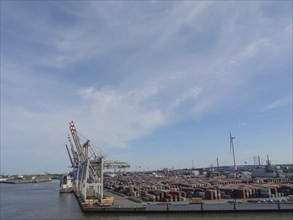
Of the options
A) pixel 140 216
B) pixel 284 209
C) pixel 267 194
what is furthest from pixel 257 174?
pixel 140 216

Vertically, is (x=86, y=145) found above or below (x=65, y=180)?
above

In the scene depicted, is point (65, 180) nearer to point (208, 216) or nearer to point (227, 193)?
point (227, 193)

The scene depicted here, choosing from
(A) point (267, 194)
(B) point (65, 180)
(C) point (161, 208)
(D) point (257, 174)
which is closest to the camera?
(C) point (161, 208)

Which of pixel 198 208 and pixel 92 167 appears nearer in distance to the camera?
pixel 198 208

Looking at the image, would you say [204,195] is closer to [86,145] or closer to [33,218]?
[86,145]

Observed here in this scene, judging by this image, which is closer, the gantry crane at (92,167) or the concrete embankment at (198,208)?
the concrete embankment at (198,208)

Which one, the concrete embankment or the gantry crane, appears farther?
the gantry crane

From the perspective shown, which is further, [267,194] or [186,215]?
[267,194]

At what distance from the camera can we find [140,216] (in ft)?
113

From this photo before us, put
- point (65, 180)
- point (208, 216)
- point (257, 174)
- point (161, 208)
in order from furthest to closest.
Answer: point (257, 174), point (65, 180), point (161, 208), point (208, 216)

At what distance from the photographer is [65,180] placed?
271ft

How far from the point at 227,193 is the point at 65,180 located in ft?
160

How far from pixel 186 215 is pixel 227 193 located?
18461 mm

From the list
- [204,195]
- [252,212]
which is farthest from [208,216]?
[204,195]
